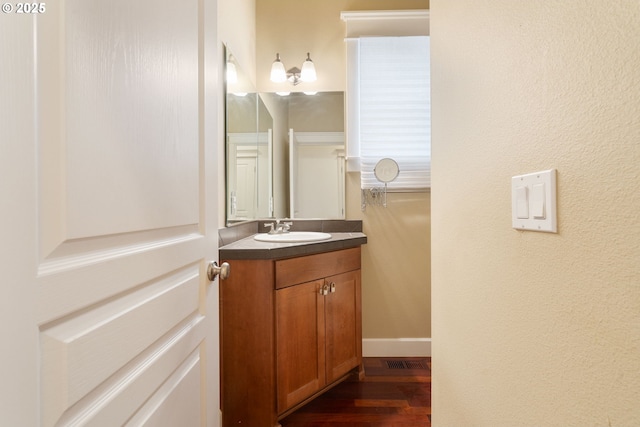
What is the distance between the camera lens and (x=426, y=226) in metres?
2.46

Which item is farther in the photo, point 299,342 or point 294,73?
point 294,73

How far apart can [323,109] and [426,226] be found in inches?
48.1

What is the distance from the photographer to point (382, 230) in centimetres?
Answer: 247

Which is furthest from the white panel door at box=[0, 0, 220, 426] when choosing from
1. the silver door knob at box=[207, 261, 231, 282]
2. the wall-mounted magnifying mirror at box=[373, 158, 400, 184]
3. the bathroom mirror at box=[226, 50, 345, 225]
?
the wall-mounted magnifying mirror at box=[373, 158, 400, 184]

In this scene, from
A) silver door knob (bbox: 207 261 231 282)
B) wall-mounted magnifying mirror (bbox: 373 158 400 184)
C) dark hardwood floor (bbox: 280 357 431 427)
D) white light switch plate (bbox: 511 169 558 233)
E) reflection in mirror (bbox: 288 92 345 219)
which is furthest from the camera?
reflection in mirror (bbox: 288 92 345 219)

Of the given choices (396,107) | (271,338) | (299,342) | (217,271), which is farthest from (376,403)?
(396,107)

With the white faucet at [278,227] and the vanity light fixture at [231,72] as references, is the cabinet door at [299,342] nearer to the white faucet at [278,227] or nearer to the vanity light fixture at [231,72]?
the white faucet at [278,227]

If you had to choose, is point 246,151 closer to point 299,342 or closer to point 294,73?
point 294,73

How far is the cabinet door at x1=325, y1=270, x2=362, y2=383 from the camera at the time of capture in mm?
1854

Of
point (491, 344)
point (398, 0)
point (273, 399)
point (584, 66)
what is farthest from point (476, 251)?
point (398, 0)

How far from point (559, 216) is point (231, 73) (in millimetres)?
1844

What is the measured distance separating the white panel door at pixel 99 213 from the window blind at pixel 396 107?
1757 millimetres

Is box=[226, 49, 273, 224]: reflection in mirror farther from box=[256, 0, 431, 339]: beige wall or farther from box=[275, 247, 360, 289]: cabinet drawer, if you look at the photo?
box=[275, 247, 360, 289]: cabinet drawer

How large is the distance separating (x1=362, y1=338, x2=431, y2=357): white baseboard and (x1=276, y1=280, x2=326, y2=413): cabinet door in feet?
2.47
